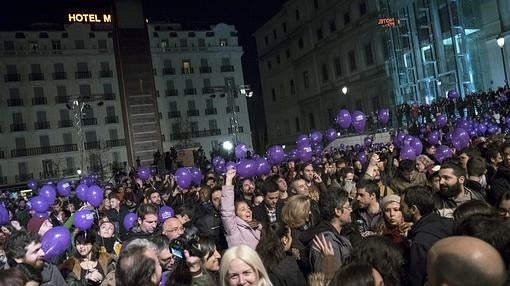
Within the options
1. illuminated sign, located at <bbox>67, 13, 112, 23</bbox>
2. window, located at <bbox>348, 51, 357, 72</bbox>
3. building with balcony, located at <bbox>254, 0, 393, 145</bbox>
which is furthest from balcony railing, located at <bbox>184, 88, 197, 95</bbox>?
window, located at <bbox>348, 51, 357, 72</bbox>

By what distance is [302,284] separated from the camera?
3.77 m

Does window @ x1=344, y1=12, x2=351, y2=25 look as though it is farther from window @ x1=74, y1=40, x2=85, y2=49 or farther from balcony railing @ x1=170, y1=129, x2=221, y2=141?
window @ x1=74, y1=40, x2=85, y2=49

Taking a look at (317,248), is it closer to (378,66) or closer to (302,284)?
(302,284)

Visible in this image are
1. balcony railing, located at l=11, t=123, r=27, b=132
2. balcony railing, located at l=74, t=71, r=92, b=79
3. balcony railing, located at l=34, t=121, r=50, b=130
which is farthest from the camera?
balcony railing, located at l=74, t=71, r=92, b=79

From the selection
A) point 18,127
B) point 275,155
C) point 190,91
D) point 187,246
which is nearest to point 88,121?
point 18,127

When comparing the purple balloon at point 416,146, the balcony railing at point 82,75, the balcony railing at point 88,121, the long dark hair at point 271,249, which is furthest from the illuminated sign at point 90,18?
the long dark hair at point 271,249

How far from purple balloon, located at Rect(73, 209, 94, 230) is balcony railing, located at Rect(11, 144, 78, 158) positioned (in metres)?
50.0

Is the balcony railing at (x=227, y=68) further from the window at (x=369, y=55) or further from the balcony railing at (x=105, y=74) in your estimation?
the window at (x=369, y=55)

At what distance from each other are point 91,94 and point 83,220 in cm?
4939

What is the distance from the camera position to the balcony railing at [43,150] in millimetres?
52625

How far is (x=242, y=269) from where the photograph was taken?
3.14 m

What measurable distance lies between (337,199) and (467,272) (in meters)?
2.46

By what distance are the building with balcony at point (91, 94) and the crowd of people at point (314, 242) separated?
4282cm

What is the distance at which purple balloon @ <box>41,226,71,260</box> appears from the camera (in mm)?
5160
